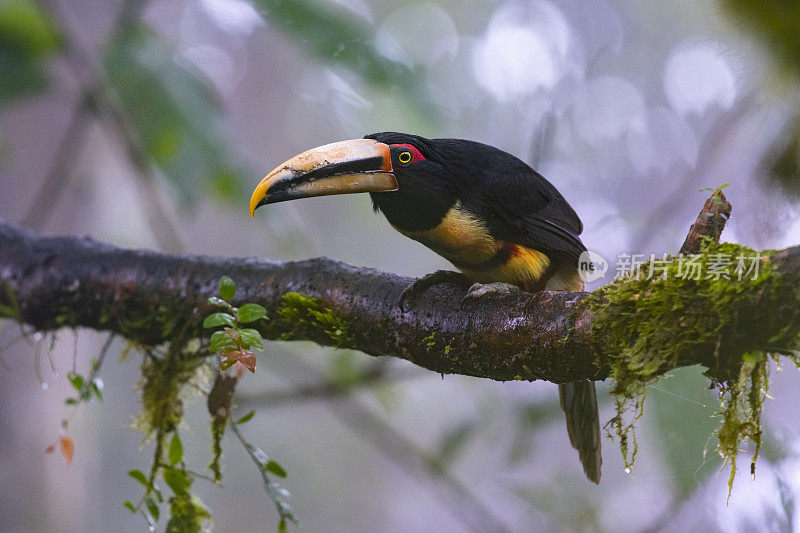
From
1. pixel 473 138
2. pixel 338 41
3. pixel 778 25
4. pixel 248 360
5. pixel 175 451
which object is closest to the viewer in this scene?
pixel 778 25

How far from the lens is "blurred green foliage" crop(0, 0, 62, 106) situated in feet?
7.89

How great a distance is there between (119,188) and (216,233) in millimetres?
2535

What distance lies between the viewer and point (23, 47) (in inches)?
96.1

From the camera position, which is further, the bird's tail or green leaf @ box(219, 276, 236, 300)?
the bird's tail

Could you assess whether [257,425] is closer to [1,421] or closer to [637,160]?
[1,421]

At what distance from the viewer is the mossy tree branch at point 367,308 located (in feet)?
3.21

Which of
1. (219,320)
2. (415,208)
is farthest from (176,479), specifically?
(415,208)

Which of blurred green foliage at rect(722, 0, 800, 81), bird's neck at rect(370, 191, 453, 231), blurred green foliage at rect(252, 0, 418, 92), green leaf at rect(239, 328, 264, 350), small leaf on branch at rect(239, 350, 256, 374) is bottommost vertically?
Answer: small leaf on branch at rect(239, 350, 256, 374)

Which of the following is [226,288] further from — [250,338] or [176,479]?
[176,479]

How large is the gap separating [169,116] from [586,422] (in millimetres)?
1563

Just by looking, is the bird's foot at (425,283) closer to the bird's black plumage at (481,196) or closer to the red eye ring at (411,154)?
the bird's black plumage at (481,196)

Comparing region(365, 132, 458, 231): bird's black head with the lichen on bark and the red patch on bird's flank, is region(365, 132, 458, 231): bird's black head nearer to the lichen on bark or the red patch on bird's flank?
the red patch on bird's flank

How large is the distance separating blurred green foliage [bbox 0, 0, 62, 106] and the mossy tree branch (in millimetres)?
744

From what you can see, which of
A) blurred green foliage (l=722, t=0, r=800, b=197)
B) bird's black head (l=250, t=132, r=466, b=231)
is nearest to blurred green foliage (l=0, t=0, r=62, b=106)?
bird's black head (l=250, t=132, r=466, b=231)
